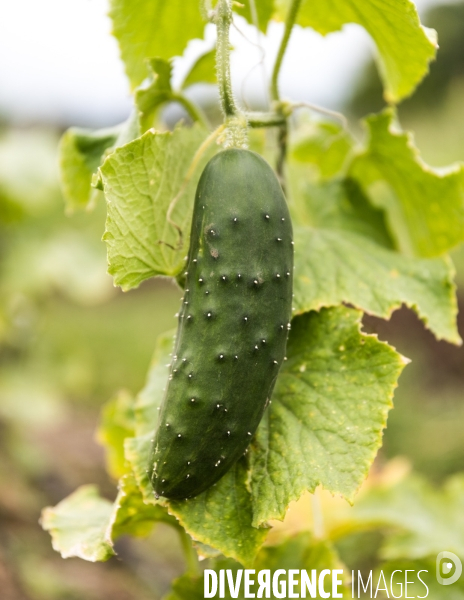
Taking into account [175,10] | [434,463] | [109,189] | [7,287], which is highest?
[175,10]

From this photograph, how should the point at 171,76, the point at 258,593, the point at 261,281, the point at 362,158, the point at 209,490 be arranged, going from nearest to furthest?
the point at 261,281
the point at 209,490
the point at 171,76
the point at 258,593
the point at 362,158

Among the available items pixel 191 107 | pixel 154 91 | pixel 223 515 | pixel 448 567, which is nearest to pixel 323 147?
pixel 191 107

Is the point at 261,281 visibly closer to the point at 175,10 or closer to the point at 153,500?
the point at 153,500

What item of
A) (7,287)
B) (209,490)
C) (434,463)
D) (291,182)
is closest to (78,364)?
(7,287)

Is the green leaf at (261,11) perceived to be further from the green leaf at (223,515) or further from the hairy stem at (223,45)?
the green leaf at (223,515)

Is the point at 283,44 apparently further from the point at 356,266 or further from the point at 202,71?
the point at 356,266

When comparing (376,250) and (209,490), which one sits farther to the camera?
(376,250)
